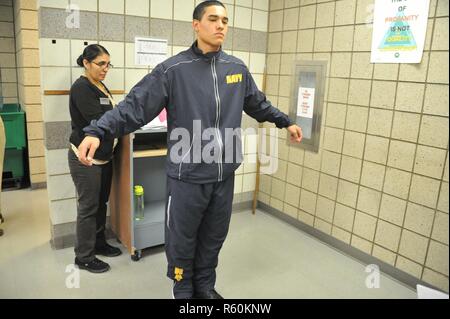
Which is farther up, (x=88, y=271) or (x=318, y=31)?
(x=318, y=31)

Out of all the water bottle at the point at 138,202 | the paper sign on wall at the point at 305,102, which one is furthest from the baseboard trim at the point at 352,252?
the water bottle at the point at 138,202

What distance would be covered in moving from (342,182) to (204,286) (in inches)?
51.5

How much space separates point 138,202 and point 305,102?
5.05 ft

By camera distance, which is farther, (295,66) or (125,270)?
(295,66)

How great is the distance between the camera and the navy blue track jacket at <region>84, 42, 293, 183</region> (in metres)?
1.70

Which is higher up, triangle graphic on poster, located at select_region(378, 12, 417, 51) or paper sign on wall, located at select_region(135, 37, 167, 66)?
triangle graphic on poster, located at select_region(378, 12, 417, 51)

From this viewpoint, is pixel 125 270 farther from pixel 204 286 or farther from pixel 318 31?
pixel 318 31

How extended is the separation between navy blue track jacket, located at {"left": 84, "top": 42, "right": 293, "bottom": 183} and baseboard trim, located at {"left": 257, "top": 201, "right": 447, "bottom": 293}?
53.3 inches

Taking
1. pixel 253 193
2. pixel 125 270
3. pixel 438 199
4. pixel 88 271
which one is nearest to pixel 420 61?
pixel 438 199

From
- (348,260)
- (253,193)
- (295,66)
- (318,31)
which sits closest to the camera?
(348,260)

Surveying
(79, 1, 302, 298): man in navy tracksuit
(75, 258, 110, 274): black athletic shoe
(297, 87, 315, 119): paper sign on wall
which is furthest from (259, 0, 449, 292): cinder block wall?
(75, 258, 110, 274): black athletic shoe

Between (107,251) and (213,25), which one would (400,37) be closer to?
(213,25)

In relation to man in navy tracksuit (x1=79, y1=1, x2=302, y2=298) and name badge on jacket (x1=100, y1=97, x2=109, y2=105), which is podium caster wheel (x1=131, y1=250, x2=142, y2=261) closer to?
man in navy tracksuit (x1=79, y1=1, x2=302, y2=298)

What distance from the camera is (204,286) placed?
80.0 inches
